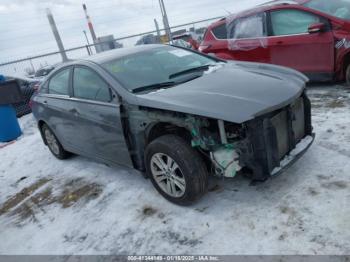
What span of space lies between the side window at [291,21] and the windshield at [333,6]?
0.69ft

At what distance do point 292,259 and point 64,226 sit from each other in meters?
→ 2.37

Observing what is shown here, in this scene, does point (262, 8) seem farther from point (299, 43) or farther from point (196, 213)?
point (196, 213)

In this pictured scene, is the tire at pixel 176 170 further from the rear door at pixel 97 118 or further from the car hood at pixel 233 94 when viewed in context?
the rear door at pixel 97 118

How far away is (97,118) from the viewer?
394 centimetres

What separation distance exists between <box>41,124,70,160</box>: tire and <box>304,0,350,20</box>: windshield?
16.3 feet

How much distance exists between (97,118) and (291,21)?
431 centimetres

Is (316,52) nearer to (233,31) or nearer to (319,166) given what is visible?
(233,31)

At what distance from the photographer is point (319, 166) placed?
Result: 3572mm

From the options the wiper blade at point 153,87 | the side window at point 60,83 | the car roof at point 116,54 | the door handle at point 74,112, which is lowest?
the door handle at point 74,112

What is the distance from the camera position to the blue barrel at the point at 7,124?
294 inches

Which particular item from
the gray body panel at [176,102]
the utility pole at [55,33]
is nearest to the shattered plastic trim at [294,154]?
the gray body panel at [176,102]

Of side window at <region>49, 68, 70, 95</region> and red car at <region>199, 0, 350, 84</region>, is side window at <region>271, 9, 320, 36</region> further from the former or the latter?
side window at <region>49, 68, 70, 95</region>

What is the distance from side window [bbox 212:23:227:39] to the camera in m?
7.29

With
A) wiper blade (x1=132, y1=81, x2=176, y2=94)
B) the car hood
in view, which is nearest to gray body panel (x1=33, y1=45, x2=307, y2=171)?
the car hood
